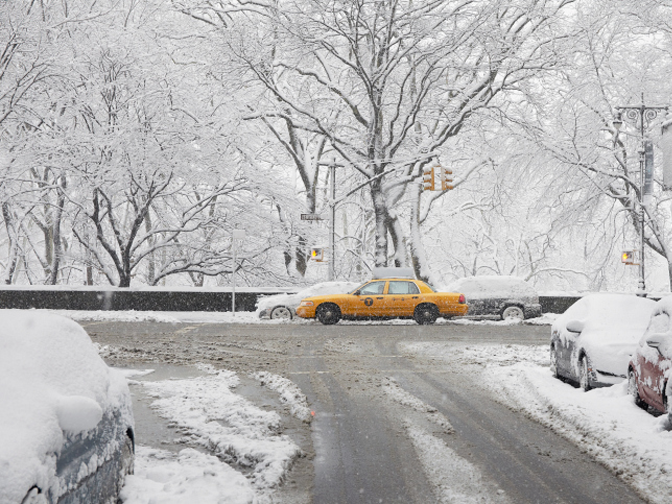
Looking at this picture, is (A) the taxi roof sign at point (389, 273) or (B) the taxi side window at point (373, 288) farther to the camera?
(A) the taxi roof sign at point (389, 273)

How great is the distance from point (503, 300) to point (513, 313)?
54 cm

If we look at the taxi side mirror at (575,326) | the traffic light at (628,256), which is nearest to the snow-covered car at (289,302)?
the traffic light at (628,256)

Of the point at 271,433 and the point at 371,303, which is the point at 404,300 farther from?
the point at 271,433

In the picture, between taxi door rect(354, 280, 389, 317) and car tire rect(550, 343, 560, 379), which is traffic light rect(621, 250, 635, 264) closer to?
taxi door rect(354, 280, 389, 317)

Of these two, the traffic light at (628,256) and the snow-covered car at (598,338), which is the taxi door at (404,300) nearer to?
the traffic light at (628,256)

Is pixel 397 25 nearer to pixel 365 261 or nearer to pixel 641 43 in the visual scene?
pixel 641 43

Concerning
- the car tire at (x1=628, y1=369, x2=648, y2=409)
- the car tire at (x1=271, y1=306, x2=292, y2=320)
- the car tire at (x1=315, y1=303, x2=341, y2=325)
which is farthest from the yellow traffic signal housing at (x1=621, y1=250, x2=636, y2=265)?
the car tire at (x1=628, y1=369, x2=648, y2=409)

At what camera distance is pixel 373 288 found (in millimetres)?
22938

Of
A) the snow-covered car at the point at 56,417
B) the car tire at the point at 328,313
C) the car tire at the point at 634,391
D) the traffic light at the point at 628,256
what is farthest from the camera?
the traffic light at the point at 628,256

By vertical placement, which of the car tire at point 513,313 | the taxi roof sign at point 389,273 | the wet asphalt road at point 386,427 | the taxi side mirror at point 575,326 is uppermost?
the taxi roof sign at point 389,273

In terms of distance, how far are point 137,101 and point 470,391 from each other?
2350 centimetres

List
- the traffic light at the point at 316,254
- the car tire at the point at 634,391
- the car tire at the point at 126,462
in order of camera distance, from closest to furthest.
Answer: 1. the car tire at the point at 126,462
2. the car tire at the point at 634,391
3. the traffic light at the point at 316,254

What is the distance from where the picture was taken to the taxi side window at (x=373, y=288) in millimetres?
22859

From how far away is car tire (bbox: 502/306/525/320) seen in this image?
24.1 m
